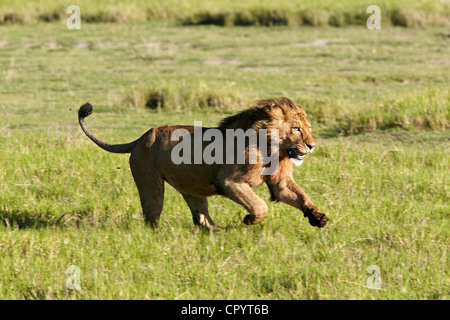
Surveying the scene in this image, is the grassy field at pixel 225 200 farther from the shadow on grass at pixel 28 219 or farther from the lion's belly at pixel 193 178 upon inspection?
the lion's belly at pixel 193 178

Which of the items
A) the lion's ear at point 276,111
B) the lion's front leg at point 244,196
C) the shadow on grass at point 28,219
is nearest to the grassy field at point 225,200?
the shadow on grass at point 28,219

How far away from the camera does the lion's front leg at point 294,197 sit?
5285 millimetres

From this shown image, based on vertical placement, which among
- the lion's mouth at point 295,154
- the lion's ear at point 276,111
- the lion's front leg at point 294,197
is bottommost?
the lion's front leg at point 294,197

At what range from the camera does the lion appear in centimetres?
529

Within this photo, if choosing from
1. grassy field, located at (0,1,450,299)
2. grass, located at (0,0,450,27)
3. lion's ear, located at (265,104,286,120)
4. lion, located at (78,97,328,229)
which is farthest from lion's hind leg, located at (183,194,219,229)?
grass, located at (0,0,450,27)

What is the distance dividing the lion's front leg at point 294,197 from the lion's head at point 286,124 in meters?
0.22

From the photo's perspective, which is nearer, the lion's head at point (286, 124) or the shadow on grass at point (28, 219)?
the lion's head at point (286, 124)

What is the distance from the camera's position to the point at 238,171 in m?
5.32

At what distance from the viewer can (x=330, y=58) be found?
53.2ft

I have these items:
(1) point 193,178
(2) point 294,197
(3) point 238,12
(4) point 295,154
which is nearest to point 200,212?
(1) point 193,178

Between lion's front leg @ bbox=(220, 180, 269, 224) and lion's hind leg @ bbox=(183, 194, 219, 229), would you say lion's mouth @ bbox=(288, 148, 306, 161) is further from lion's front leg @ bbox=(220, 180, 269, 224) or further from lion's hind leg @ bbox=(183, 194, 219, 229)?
lion's hind leg @ bbox=(183, 194, 219, 229)
